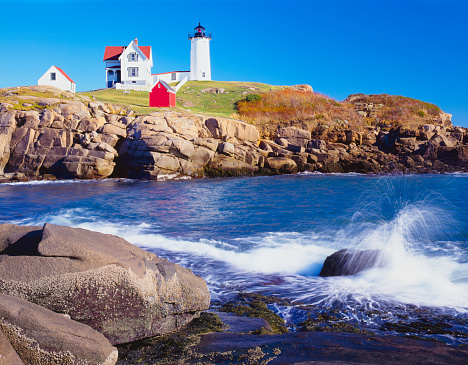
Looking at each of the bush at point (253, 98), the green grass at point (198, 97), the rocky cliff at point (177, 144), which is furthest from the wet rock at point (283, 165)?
the bush at point (253, 98)

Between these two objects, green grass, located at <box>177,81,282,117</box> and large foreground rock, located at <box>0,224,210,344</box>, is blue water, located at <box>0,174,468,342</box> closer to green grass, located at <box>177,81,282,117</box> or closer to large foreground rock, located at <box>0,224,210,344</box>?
large foreground rock, located at <box>0,224,210,344</box>

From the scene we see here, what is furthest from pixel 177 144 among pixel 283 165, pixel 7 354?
pixel 7 354

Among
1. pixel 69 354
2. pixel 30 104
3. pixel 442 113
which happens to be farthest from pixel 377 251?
pixel 442 113

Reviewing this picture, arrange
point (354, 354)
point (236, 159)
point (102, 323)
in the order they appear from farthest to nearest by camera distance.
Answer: point (236, 159) → point (102, 323) → point (354, 354)

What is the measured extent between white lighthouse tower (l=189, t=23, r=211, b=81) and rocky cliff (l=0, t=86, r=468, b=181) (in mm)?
37100

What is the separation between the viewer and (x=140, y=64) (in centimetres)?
6456

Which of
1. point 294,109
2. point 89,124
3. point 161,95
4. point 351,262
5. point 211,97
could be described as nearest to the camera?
point 351,262

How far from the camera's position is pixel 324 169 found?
114ft

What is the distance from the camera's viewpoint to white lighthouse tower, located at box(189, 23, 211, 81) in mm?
72875

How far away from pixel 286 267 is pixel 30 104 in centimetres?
3337

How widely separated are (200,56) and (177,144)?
48.7m

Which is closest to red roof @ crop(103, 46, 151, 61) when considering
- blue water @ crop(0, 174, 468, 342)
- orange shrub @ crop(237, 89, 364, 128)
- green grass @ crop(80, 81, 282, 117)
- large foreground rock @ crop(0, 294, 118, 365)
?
green grass @ crop(80, 81, 282, 117)

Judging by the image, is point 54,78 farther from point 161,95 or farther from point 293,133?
point 293,133

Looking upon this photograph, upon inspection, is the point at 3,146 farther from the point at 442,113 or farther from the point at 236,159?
the point at 442,113
